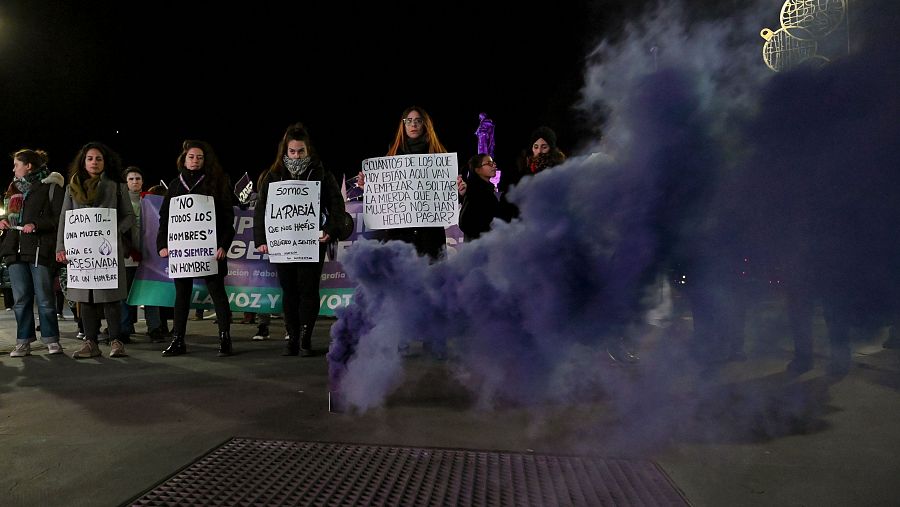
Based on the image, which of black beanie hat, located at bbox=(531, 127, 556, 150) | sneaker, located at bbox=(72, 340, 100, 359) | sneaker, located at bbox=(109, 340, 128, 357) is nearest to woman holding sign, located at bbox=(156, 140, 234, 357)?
sneaker, located at bbox=(109, 340, 128, 357)

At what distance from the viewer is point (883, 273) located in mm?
1958

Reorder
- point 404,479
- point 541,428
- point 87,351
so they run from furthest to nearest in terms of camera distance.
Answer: point 87,351
point 541,428
point 404,479

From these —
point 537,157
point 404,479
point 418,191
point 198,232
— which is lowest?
point 404,479

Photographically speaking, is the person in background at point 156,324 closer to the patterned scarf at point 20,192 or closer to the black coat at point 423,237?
the patterned scarf at point 20,192

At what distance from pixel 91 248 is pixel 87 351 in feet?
3.04

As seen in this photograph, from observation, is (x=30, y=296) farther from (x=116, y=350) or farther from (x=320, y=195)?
(x=320, y=195)

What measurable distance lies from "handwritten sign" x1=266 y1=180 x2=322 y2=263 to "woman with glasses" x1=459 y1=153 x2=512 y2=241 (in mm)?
1304

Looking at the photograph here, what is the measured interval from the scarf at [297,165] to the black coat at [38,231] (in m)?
2.30

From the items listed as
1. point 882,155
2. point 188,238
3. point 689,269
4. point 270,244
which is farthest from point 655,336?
point 188,238

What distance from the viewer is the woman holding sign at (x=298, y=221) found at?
4.50 meters

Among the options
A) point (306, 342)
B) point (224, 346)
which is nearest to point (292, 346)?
point (306, 342)

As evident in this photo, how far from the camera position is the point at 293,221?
454 cm

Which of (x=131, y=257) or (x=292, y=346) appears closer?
(x=292, y=346)

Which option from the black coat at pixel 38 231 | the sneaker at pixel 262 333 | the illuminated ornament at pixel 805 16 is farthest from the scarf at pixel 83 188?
the illuminated ornament at pixel 805 16
